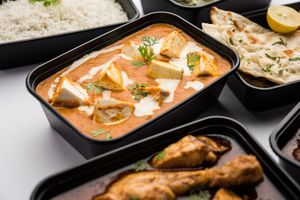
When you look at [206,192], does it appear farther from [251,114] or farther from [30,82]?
[30,82]

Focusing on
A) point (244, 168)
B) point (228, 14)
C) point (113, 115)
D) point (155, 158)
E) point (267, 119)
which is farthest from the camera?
point (228, 14)

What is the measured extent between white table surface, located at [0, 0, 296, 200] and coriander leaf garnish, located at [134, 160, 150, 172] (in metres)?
0.37

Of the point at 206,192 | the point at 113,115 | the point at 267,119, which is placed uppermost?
the point at 113,115

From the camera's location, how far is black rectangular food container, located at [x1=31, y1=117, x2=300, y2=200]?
1.49 metres

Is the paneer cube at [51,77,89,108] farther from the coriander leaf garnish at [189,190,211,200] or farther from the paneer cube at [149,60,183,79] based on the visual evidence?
the coriander leaf garnish at [189,190,211,200]

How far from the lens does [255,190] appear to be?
1.54 metres

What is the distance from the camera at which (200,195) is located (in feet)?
4.92

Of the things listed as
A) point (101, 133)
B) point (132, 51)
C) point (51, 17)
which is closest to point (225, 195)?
point (101, 133)

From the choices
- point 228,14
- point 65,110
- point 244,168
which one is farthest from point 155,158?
point 228,14

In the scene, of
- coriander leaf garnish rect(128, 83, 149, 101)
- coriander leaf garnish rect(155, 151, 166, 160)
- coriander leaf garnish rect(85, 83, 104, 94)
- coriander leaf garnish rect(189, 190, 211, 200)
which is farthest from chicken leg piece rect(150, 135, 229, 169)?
coriander leaf garnish rect(85, 83, 104, 94)

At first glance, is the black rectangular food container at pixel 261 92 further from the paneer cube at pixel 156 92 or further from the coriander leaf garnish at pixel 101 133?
the coriander leaf garnish at pixel 101 133

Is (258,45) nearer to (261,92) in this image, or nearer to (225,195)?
(261,92)

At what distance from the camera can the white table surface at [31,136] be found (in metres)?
1.83

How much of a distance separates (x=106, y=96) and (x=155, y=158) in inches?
15.6
